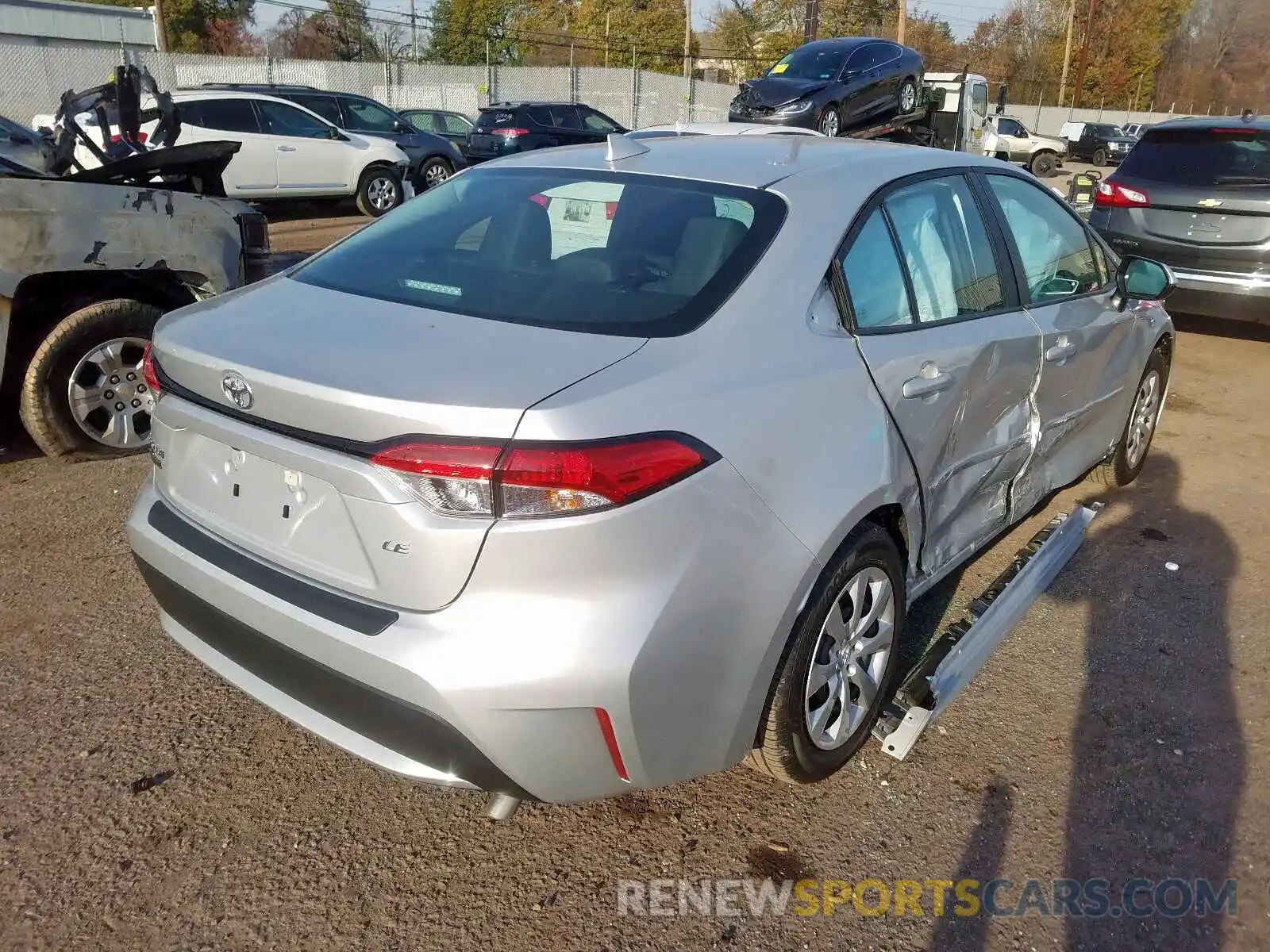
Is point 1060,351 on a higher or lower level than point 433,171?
lower

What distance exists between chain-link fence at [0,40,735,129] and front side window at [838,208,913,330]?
2221cm

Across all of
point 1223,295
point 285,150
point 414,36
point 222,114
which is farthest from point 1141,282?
point 414,36

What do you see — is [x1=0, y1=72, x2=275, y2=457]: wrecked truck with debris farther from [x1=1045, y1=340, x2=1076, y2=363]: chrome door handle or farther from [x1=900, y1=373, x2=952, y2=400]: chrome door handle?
[x1=1045, y1=340, x2=1076, y2=363]: chrome door handle

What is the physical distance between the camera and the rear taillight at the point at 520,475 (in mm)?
1886

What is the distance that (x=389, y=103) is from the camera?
29.0m

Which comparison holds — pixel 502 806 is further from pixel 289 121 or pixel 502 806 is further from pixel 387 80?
pixel 387 80

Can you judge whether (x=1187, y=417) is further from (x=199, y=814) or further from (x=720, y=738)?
(x=199, y=814)

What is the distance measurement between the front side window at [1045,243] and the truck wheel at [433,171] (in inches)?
512

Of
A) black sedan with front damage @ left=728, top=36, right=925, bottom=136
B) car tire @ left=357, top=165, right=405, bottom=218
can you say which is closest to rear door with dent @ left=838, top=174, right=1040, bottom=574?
black sedan with front damage @ left=728, top=36, right=925, bottom=136

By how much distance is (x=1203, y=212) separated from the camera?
24.6 feet

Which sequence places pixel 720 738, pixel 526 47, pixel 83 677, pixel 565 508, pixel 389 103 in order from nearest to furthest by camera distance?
pixel 565 508
pixel 720 738
pixel 83 677
pixel 389 103
pixel 526 47

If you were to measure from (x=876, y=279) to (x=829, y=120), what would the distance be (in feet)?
37.5

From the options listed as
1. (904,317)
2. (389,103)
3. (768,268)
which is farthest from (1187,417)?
(389,103)

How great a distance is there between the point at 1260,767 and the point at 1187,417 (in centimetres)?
410
